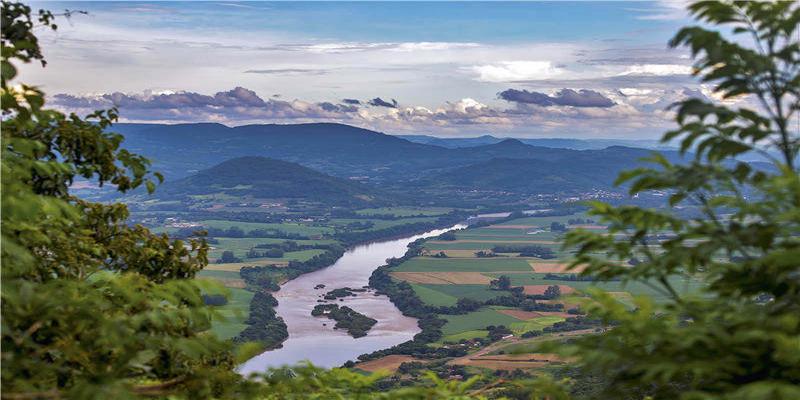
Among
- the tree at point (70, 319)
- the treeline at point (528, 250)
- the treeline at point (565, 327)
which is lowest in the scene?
the treeline at point (528, 250)

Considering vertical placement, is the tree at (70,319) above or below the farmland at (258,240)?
above

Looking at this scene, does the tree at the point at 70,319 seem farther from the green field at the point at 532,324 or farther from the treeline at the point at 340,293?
the treeline at the point at 340,293

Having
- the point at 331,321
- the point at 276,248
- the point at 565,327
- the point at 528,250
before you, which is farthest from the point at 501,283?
the point at 276,248

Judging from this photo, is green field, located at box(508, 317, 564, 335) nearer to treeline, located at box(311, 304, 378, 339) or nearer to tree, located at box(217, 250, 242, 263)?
treeline, located at box(311, 304, 378, 339)

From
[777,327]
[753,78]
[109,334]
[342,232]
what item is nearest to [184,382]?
[109,334]

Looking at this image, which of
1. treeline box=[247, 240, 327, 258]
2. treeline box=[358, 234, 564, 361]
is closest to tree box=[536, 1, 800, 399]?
treeline box=[358, 234, 564, 361]

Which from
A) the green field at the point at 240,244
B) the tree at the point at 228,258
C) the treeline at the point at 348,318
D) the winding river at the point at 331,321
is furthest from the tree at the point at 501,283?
the tree at the point at 228,258

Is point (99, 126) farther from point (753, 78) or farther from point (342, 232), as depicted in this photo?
point (342, 232)
